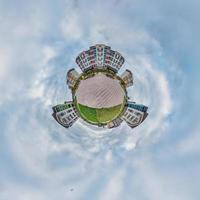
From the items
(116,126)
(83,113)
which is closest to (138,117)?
(116,126)

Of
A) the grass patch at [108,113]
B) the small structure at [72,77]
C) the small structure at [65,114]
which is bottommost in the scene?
the grass patch at [108,113]

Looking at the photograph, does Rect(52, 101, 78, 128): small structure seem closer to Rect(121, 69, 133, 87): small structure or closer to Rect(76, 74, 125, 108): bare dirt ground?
Rect(76, 74, 125, 108): bare dirt ground

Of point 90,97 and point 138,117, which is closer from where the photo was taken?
point 90,97

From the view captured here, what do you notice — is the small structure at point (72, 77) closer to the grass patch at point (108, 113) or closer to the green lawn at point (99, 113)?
the green lawn at point (99, 113)

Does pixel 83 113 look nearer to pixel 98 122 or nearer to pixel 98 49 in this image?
pixel 98 122

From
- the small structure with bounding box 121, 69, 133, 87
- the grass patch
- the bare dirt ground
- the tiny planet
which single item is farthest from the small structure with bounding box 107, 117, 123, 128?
the small structure with bounding box 121, 69, 133, 87

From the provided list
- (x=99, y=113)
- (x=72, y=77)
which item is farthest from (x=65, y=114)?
(x=99, y=113)

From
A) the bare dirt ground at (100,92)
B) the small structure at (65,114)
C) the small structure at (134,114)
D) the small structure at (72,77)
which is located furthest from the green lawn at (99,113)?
the small structure at (72,77)
